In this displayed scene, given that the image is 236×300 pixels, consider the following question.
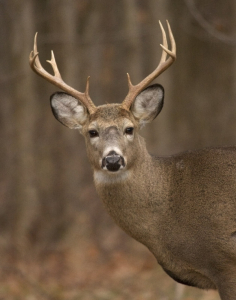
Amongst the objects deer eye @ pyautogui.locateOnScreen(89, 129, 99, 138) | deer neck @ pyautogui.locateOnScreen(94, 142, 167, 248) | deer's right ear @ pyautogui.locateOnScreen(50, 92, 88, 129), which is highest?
deer's right ear @ pyautogui.locateOnScreen(50, 92, 88, 129)

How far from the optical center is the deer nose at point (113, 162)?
220 inches

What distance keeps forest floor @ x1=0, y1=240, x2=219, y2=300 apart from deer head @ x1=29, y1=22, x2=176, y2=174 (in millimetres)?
4263

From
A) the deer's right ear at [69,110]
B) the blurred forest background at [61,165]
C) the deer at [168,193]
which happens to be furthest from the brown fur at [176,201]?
the blurred forest background at [61,165]

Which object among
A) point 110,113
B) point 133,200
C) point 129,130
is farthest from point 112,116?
point 133,200

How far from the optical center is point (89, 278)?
37.4ft

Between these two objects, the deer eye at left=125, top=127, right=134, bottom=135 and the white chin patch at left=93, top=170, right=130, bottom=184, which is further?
the deer eye at left=125, top=127, right=134, bottom=135

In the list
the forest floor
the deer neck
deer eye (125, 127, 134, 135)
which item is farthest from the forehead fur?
the forest floor

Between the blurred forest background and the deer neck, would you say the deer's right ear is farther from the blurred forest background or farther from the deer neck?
the blurred forest background

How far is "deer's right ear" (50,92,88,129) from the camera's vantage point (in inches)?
253

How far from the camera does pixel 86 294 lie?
10602 millimetres

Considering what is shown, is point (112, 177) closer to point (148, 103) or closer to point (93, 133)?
point (93, 133)

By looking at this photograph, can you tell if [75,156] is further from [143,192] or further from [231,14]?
[143,192]

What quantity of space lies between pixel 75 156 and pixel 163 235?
7.37 m

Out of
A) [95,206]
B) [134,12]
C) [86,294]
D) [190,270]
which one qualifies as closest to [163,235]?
[190,270]
